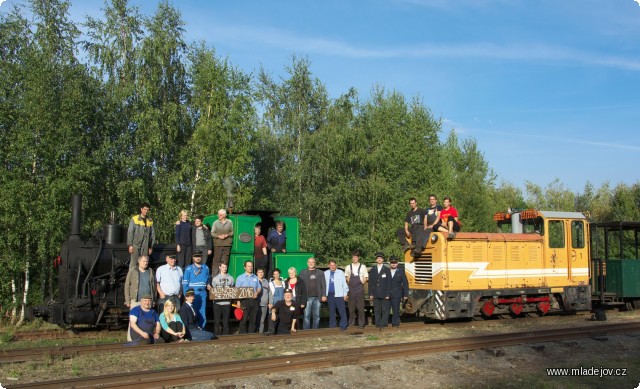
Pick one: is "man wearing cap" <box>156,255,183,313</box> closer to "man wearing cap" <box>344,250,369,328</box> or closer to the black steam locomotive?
the black steam locomotive

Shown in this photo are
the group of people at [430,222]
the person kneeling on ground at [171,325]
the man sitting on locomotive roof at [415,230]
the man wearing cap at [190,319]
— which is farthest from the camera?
the man sitting on locomotive roof at [415,230]

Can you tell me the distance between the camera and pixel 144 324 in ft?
36.3

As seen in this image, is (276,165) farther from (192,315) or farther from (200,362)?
(200,362)

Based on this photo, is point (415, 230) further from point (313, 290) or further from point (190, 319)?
point (190, 319)

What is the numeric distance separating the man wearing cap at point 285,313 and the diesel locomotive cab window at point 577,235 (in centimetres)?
851

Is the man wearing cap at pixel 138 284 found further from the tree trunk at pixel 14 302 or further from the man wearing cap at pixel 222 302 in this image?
the tree trunk at pixel 14 302

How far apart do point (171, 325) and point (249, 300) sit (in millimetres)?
2476

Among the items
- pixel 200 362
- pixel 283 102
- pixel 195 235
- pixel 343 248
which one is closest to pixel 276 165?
pixel 283 102

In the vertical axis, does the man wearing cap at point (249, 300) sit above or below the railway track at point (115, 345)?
above

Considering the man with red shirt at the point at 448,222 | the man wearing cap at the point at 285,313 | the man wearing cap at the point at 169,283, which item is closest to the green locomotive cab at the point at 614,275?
the man with red shirt at the point at 448,222

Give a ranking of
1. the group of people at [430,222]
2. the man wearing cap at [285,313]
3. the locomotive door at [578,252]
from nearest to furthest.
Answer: the man wearing cap at [285,313]
the group of people at [430,222]
the locomotive door at [578,252]

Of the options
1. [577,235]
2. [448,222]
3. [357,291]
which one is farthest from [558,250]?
[357,291]

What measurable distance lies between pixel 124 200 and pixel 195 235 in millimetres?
7824

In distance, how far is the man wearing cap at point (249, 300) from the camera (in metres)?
13.3
